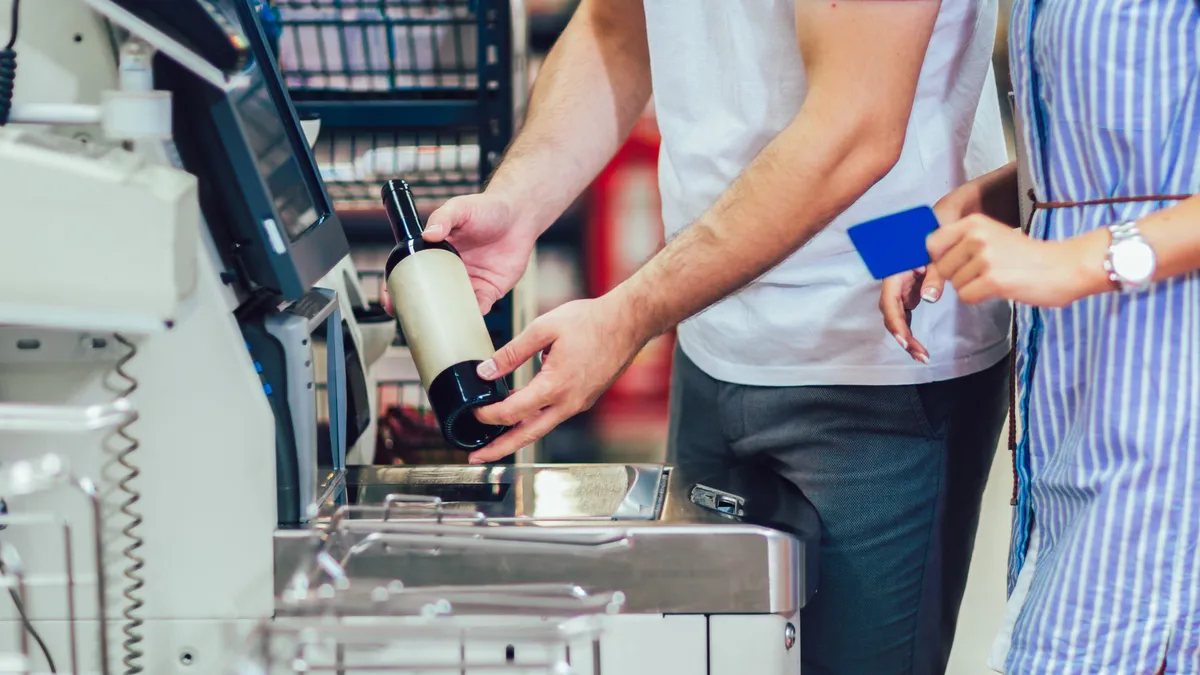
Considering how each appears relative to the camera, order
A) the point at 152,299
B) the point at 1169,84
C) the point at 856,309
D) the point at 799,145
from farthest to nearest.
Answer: the point at 856,309
the point at 799,145
the point at 1169,84
the point at 152,299

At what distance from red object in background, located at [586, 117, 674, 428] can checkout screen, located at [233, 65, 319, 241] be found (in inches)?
55.4

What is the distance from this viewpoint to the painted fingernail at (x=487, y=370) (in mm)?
1021

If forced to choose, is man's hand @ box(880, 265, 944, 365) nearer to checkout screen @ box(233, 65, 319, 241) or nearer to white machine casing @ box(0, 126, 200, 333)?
checkout screen @ box(233, 65, 319, 241)

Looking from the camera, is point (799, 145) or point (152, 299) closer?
point (152, 299)

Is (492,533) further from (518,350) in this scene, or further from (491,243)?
(491,243)

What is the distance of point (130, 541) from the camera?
98 centimetres

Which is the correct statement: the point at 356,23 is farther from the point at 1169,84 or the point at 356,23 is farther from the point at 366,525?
the point at 1169,84

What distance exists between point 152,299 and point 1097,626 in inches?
30.9

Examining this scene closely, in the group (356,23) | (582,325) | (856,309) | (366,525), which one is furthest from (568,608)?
(356,23)

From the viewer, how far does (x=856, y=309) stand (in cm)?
129

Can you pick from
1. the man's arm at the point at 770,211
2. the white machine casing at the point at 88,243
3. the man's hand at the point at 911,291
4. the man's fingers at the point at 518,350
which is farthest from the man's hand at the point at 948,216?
the white machine casing at the point at 88,243

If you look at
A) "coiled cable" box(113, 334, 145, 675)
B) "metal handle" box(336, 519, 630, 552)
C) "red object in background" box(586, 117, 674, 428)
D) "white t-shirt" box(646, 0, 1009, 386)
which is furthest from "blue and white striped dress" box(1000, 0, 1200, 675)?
"red object in background" box(586, 117, 674, 428)

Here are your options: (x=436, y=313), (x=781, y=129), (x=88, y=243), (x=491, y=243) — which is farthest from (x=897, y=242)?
(x=88, y=243)

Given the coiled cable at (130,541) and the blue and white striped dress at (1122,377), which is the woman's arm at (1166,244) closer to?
the blue and white striped dress at (1122,377)
